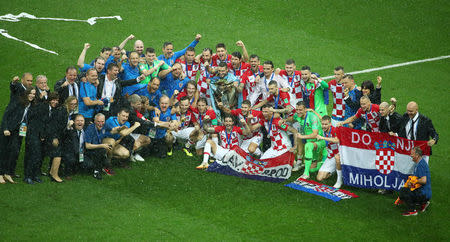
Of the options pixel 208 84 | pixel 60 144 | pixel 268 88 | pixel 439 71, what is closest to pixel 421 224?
pixel 268 88

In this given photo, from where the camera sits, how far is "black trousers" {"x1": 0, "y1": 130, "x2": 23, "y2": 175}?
40.2ft

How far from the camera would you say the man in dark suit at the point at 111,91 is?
13.6m

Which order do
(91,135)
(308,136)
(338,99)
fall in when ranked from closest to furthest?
(91,135) < (308,136) < (338,99)

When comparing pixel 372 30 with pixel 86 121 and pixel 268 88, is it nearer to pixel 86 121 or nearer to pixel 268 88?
pixel 268 88

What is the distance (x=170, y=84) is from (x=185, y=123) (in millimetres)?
1067

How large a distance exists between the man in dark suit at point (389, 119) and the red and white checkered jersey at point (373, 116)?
21 centimetres

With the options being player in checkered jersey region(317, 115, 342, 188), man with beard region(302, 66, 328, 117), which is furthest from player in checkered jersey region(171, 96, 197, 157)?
player in checkered jersey region(317, 115, 342, 188)

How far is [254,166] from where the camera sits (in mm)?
13617

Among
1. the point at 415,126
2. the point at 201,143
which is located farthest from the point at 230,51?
the point at 415,126

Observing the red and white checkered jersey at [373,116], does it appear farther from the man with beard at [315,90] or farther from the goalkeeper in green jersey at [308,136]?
the man with beard at [315,90]

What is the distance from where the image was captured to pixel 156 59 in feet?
51.1

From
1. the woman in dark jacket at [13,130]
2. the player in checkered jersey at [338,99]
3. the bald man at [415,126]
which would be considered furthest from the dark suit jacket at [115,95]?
the bald man at [415,126]

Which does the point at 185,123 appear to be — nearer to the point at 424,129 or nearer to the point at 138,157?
the point at 138,157

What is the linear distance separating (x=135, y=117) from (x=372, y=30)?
12048mm
